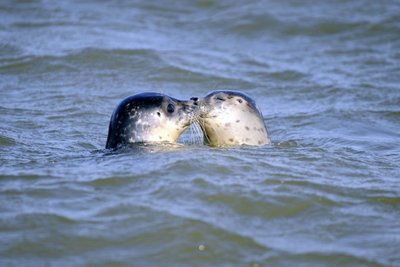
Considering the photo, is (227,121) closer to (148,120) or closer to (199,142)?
(199,142)

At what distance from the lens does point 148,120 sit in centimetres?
658

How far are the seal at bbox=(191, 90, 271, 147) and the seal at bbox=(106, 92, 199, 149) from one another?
0.51 feet

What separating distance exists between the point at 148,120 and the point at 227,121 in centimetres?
66

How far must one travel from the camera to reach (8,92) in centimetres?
930

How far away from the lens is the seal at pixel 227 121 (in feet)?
22.2

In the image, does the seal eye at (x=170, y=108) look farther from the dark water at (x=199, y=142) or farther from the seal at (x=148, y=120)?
the dark water at (x=199, y=142)

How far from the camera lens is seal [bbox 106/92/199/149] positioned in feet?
21.6

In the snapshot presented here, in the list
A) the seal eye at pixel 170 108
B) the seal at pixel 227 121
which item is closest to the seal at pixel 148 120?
the seal eye at pixel 170 108

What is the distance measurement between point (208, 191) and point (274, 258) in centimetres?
102

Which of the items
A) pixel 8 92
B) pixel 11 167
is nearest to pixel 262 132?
pixel 11 167

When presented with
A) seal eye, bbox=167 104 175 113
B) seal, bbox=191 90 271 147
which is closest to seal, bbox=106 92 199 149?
seal eye, bbox=167 104 175 113

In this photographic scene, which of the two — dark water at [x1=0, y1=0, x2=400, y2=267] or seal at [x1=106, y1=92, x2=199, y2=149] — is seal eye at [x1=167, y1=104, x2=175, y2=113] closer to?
seal at [x1=106, y1=92, x2=199, y2=149]

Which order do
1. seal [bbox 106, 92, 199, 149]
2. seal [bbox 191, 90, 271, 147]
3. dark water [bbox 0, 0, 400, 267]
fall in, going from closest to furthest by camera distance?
1. dark water [bbox 0, 0, 400, 267]
2. seal [bbox 106, 92, 199, 149]
3. seal [bbox 191, 90, 271, 147]

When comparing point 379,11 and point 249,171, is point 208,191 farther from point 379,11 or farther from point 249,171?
point 379,11
